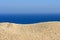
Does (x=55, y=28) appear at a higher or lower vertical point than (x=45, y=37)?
higher

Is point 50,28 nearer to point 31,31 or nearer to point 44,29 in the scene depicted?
point 44,29

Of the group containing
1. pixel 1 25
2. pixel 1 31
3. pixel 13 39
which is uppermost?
pixel 1 25

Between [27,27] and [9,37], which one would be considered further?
[27,27]

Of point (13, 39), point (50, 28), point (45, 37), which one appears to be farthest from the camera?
point (50, 28)

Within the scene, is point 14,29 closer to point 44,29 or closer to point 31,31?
point 31,31

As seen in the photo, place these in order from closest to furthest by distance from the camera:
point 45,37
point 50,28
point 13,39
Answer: point 13,39
point 45,37
point 50,28

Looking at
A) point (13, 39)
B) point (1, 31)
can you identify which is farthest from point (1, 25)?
point (13, 39)
